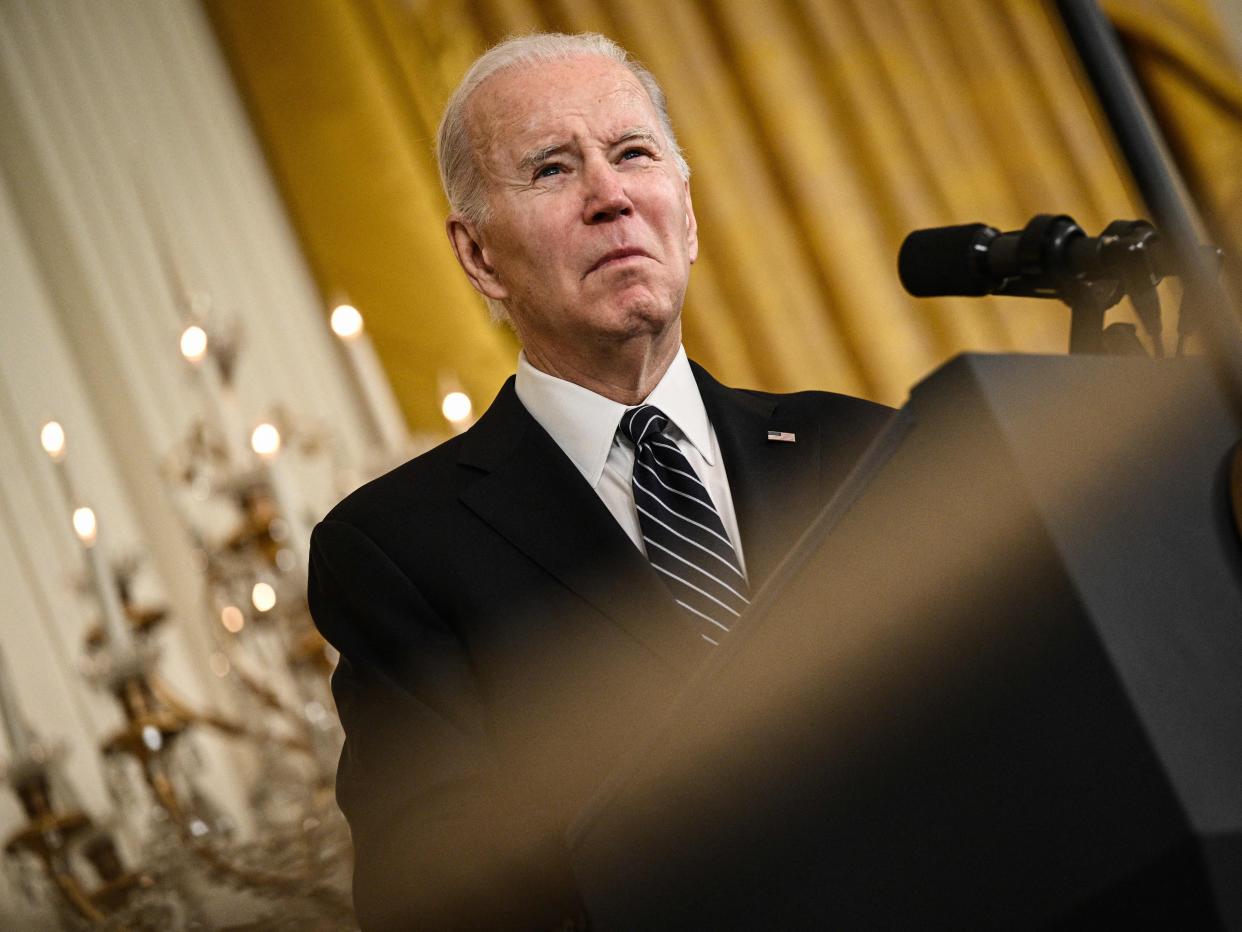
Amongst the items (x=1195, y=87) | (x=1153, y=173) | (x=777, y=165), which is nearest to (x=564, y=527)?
(x=1153, y=173)

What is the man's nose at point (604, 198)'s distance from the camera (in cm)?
138

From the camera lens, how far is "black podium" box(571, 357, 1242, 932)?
0.63 metres

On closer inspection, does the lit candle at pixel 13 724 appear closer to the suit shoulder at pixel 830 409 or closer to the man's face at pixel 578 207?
the man's face at pixel 578 207

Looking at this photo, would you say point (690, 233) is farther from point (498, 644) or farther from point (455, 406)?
point (455, 406)

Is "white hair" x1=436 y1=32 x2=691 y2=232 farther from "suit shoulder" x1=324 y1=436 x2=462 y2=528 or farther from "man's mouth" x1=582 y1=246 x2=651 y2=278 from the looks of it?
"suit shoulder" x1=324 y1=436 x2=462 y2=528

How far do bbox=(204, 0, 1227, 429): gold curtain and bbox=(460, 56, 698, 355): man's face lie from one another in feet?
7.18

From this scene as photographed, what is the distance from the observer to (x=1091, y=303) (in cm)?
100


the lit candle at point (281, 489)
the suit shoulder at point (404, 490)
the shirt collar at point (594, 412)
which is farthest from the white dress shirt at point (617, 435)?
the lit candle at point (281, 489)

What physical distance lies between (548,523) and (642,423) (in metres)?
0.15

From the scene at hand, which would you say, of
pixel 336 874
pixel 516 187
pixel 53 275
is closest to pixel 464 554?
pixel 516 187

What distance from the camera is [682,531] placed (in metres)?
1.28

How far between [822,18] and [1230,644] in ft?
10.9

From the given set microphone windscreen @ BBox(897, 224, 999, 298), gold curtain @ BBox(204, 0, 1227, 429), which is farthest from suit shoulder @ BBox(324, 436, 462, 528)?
gold curtain @ BBox(204, 0, 1227, 429)

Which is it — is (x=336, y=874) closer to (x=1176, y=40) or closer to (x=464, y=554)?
(x=464, y=554)
